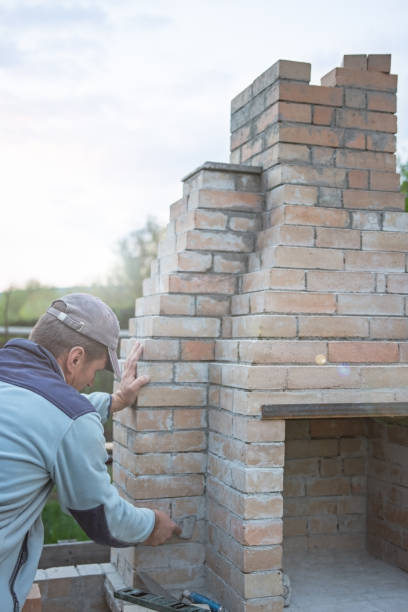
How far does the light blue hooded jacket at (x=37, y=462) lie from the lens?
202cm

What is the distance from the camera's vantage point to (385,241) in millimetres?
3734

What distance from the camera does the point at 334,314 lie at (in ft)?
11.5

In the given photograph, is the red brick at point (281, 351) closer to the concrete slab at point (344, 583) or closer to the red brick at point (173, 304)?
the red brick at point (173, 304)

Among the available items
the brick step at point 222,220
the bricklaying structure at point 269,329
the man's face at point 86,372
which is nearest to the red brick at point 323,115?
the bricklaying structure at point 269,329

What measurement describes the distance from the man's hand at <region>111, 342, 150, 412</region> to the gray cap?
3.61 feet

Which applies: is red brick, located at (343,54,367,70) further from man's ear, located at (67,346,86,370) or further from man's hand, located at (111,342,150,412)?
man's ear, located at (67,346,86,370)

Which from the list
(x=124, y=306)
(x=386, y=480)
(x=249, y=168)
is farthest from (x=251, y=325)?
(x=124, y=306)

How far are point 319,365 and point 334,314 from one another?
12.5 inches

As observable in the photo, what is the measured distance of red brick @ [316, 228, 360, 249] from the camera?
3.62m

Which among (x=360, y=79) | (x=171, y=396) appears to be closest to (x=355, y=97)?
(x=360, y=79)

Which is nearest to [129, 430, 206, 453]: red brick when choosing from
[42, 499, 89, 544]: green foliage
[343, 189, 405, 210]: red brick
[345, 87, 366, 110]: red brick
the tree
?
[343, 189, 405, 210]: red brick

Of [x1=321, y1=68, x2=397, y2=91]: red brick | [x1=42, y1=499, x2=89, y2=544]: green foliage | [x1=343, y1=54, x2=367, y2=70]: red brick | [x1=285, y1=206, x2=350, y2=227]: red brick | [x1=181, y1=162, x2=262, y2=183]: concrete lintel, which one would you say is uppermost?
[x1=343, y1=54, x2=367, y2=70]: red brick

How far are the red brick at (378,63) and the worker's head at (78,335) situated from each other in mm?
2435

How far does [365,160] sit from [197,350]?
1.47m
